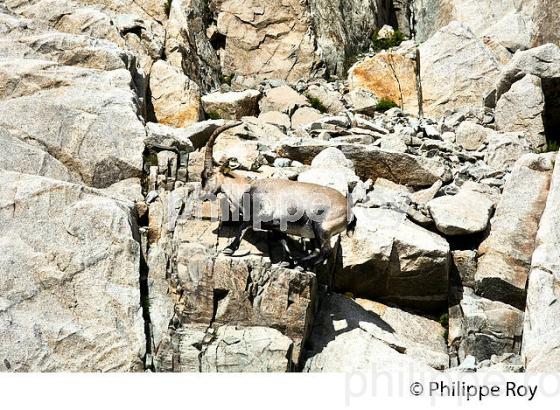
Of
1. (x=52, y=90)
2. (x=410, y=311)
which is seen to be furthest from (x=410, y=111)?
(x=52, y=90)

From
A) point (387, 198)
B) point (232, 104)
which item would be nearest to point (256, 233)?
point (387, 198)

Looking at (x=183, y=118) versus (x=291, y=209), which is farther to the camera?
(x=183, y=118)

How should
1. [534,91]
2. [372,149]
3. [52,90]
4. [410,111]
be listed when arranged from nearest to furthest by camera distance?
1. [52,90]
2. [372,149]
3. [534,91]
4. [410,111]

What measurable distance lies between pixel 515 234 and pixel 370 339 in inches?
163

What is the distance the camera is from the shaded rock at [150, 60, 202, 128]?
69.8ft

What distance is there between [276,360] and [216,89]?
1443cm

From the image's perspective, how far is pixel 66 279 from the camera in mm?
13516

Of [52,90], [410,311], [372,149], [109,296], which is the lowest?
[410,311]

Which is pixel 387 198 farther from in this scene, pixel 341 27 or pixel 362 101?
pixel 341 27

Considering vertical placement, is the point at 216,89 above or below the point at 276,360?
above

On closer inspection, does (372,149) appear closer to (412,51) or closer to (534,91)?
(534,91)

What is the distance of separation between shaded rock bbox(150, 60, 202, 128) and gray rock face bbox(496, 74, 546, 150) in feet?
28.4

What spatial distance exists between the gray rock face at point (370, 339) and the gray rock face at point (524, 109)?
8.33m

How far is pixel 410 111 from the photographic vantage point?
2464cm
